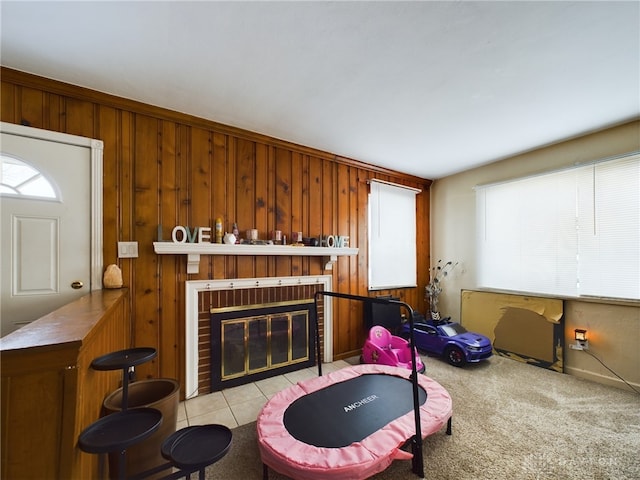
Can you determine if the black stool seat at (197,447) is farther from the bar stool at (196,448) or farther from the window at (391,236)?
the window at (391,236)

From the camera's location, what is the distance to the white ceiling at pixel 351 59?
1.47 metres

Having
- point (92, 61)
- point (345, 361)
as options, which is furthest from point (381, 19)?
point (345, 361)

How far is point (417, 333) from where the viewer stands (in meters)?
3.62

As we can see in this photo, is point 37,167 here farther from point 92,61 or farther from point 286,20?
point 286,20

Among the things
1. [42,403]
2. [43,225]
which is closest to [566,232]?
[42,403]

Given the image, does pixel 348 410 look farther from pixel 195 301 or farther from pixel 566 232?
pixel 566 232

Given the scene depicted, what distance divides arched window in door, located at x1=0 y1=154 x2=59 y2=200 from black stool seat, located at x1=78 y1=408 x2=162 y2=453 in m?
1.83

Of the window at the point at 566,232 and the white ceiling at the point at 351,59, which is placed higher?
the white ceiling at the point at 351,59

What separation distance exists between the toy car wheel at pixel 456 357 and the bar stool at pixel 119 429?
3174mm

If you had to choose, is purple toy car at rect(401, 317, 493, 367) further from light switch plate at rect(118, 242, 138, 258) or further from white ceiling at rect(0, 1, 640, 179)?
light switch plate at rect(118, 242, 138, 258)

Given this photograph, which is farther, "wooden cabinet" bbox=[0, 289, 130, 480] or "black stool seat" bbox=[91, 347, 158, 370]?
"black stool seat" bbox=[91, 347, 158, 370]

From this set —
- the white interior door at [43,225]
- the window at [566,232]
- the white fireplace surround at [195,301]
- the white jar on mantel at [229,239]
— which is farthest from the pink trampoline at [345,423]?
the window at [566,232]

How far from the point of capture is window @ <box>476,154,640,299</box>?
2.73m

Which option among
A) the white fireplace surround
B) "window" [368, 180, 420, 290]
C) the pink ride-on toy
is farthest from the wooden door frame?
"window" [368, 180, 420, 290]
